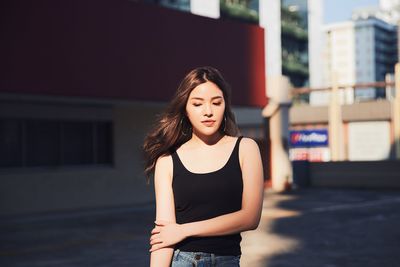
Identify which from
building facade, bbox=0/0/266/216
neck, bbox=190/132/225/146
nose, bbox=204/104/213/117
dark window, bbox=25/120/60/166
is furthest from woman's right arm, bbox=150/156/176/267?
dark window, bbox=25/120/60/166

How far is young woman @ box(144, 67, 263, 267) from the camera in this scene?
272cm

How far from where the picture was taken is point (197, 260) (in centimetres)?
272

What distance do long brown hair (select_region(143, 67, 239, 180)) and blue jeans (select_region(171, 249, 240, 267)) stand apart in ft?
1.58

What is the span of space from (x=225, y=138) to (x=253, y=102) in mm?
17328

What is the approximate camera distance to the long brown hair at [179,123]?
9.34ft

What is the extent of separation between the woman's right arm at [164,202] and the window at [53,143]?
13.6m

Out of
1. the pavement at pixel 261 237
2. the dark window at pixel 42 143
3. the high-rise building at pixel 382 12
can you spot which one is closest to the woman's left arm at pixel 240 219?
the pavement at pixel 261 237

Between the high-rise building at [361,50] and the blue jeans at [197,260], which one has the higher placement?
the high-rise building at [361,50]

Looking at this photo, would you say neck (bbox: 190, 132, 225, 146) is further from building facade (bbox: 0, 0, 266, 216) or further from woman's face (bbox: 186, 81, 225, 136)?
building facade (bbox: 0, 0, 266, 216)

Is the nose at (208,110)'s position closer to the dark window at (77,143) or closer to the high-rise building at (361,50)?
the dark window at (77,143)

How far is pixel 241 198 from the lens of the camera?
2.79 m

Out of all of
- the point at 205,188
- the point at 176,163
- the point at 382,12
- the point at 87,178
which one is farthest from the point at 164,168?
the point at 382,12

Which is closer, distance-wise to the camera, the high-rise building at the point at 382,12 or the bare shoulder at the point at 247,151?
the bare shoulder at the point at 247,151

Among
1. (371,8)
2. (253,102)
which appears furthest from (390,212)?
(371,8)
